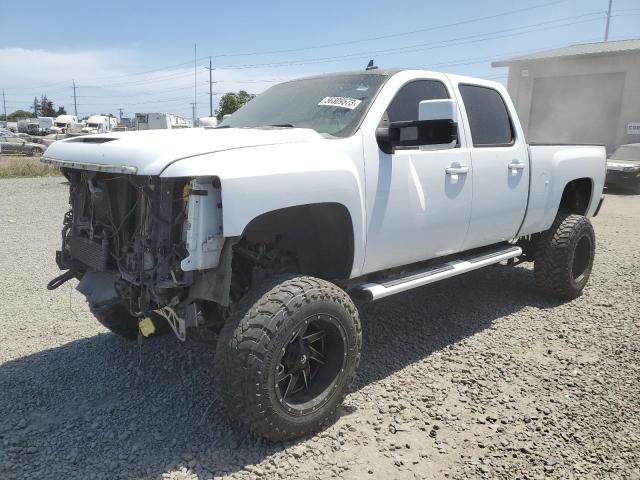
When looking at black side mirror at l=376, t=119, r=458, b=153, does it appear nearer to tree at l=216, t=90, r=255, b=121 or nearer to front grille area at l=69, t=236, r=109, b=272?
front grille area at l=69, t=236, r=109, b=272

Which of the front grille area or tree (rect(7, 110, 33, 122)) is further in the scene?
tree (rect(7, 110, 33, 122))

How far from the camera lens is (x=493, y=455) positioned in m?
2.85

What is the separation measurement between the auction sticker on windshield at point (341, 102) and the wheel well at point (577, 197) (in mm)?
3287

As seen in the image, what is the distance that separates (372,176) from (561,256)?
2.85 metres

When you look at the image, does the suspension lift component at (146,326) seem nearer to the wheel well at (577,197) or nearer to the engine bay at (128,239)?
the engine bay at (128,239)

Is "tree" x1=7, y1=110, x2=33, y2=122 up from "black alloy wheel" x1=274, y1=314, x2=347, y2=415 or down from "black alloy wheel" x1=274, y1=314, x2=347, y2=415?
up

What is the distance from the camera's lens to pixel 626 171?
1493cm

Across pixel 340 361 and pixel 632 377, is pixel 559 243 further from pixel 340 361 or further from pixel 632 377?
pixel 340 361

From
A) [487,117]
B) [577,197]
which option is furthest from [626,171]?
[487,117]

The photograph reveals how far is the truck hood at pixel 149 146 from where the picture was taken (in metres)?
2.59

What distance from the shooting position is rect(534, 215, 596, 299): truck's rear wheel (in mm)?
5215

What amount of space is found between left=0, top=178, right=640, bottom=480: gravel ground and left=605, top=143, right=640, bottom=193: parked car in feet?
36.8

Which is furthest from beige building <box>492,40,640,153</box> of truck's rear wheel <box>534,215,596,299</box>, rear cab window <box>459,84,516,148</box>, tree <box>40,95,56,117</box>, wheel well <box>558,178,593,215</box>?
tree <box>40,95,56,117</box>

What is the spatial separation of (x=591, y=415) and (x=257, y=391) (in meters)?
2.06
